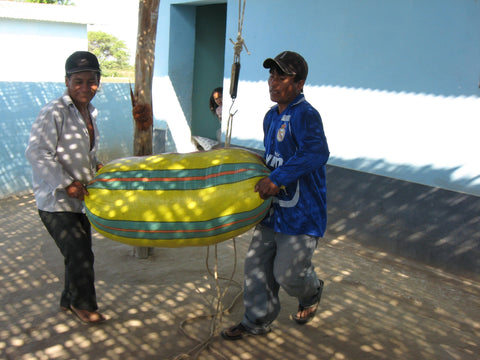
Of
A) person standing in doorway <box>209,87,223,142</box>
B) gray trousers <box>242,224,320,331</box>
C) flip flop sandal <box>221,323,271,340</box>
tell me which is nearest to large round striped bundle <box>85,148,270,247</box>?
gray trousers <box>242,224,320,331</box>

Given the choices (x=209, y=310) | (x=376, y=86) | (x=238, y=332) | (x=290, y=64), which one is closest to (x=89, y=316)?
(x=209, y=310)

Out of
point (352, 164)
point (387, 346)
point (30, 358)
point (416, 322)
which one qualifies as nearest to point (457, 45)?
point (352, 164)

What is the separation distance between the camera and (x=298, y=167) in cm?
251

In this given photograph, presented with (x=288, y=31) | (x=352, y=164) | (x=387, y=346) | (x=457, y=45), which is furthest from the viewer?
(x=288, y=31)

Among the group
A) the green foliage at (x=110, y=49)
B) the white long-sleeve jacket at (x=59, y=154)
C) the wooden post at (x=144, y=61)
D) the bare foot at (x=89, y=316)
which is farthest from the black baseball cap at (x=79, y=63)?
the green foliage at (x=110, y=49)

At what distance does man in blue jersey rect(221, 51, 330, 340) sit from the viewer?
2.56 meters

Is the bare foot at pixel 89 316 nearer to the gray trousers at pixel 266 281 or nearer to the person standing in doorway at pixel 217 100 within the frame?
the gray trousers at pixel 266 281

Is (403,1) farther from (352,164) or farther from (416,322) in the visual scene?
(416,322)

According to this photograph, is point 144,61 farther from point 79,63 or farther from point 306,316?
point 306,316

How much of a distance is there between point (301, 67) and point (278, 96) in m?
0.22

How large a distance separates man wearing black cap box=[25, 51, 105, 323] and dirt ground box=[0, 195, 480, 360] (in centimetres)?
30

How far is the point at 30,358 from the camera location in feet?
8.77

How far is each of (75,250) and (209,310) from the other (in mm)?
1058

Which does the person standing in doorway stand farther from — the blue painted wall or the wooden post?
the wooden post
